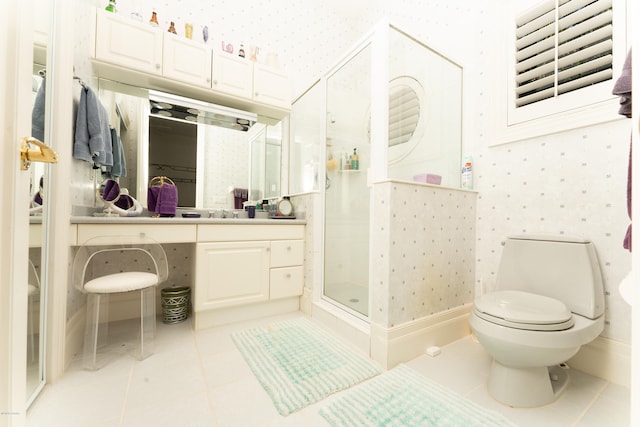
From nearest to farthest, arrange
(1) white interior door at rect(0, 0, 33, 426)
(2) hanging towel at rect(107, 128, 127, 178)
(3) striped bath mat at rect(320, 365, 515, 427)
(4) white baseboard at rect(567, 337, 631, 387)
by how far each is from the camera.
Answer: (1) white interior door at rect(0, 0, 33, 426) < (3) striped bath mat at rect(320, 365, 515, 427) < (4) white baseboard at rect(567, 337, 631, 387) < (2) hanging towel at rect(107, 128, 127, 178)

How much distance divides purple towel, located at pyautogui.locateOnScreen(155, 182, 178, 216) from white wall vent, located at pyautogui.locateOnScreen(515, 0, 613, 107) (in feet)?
7.88

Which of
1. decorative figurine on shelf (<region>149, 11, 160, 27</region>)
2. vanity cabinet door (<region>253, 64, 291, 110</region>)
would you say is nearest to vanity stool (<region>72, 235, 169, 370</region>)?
vanity cabinet door (<region>253, 64, 291, 110</region>)

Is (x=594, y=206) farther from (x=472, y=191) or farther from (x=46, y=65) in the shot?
(x=46, y=65)

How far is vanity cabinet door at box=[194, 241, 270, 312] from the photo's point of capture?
1.74 metres

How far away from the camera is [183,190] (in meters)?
2.16

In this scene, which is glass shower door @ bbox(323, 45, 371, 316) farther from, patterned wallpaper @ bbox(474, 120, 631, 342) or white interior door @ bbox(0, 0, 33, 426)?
white interior door @ bbox(0, 0, 33, 426)

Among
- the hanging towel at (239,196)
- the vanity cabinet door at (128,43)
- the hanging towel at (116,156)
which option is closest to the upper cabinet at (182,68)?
the vanity cabinet door at (128,43)

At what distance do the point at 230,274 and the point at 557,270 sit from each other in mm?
1919

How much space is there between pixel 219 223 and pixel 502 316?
1.67 meters

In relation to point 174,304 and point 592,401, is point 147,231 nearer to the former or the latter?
point 174,304

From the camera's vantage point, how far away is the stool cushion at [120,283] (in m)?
1.27

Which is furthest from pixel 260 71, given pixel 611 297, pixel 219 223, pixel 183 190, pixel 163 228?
pixel 611 297

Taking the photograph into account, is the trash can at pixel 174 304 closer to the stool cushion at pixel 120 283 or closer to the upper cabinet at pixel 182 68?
the stool cushion at pixel 120 283

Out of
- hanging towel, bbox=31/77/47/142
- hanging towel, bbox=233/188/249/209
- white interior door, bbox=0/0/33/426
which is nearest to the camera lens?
white interior door, bbox=0/0/33/426
